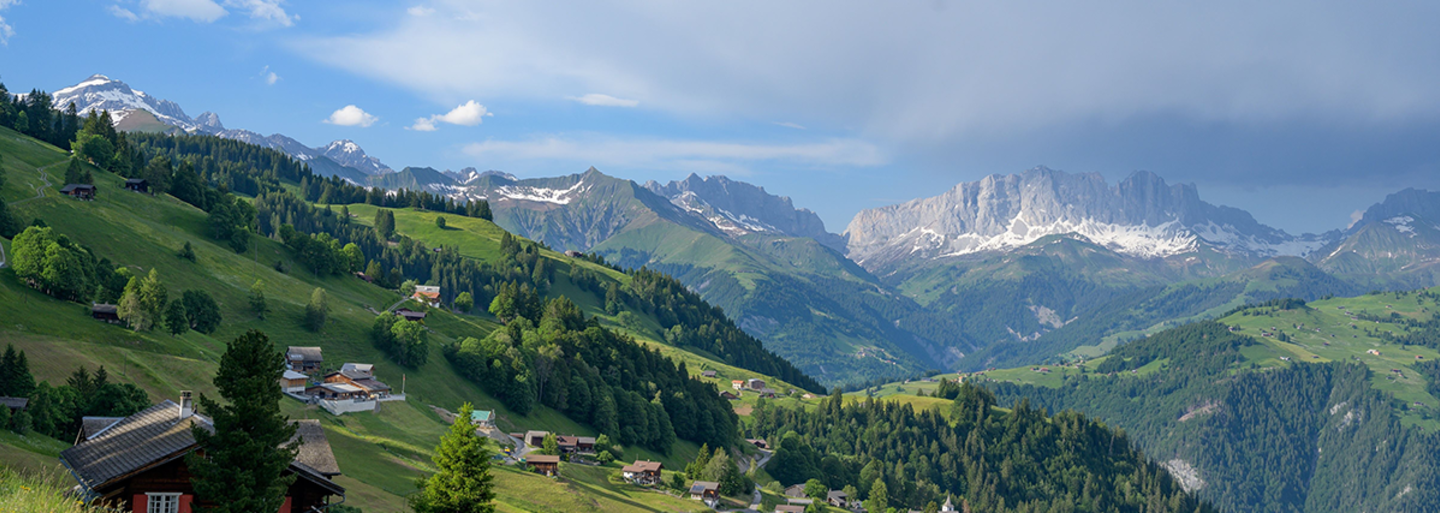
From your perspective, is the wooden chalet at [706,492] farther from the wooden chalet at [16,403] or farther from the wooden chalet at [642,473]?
the wooden chalet at [16,403]

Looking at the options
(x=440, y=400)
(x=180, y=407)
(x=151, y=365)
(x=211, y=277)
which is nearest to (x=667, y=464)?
(x=440, y=400)

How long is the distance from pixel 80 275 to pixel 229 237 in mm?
69809

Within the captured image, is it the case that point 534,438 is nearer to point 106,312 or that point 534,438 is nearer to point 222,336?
point 222,336

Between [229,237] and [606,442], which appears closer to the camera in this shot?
[606,442]

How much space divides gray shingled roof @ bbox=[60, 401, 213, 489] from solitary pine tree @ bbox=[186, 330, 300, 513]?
→ 10.2 ft

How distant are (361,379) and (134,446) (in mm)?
76145

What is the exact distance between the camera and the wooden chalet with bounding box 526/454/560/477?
10300 centimetres

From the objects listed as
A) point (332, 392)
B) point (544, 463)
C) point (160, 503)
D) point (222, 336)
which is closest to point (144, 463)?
point (160, 503)

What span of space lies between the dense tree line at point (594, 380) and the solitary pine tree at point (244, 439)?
10793cm

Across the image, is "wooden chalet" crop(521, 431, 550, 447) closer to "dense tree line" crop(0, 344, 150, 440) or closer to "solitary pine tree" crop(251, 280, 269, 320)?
"solitary pine tree" crop(251, 280, 269, 320)

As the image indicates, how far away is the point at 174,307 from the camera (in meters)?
97.8

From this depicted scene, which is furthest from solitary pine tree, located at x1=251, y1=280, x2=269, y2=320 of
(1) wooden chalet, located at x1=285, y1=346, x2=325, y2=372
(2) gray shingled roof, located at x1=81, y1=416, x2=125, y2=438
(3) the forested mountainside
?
(2) gray shingled roof, located at x1=81, y1=416, x2=125, y2=438

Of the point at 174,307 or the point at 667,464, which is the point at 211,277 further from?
the point at 667,464

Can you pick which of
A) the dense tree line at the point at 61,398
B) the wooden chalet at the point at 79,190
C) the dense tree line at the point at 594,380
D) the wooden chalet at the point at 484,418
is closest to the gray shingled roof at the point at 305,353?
the wooden chalet at the point at 484,418
